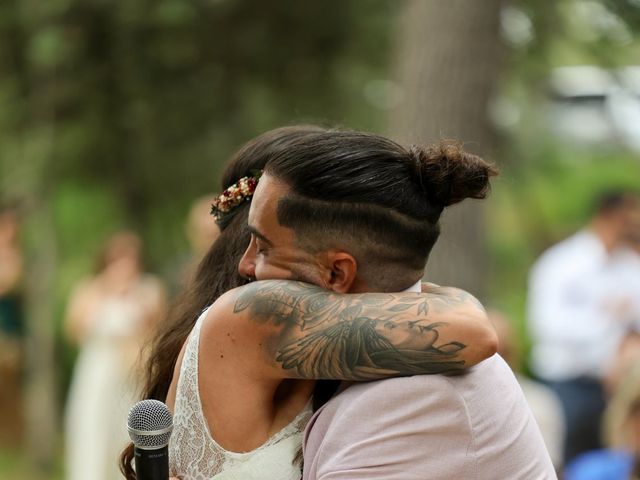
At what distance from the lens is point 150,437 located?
2301mm

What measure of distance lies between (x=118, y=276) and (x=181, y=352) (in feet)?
19.9

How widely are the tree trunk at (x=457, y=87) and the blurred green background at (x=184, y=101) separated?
20.3 inches

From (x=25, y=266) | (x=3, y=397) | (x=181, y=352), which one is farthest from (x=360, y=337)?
(x=3, y=397)

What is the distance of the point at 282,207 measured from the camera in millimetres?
2479

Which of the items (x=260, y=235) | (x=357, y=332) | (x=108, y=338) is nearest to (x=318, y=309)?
(x=357, y=332)

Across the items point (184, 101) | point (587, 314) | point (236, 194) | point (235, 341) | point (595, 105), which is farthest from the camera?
point (595, 105)

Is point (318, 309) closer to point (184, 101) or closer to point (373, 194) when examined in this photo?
point (373, 194)

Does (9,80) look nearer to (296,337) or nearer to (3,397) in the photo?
(3,397)

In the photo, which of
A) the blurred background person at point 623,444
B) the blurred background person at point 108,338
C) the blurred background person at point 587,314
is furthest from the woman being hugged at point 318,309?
the blurred background person at point 108,338

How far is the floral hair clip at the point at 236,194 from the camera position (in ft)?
9.05

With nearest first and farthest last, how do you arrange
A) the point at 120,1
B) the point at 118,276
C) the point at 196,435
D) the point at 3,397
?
the point at 196,435 → the point at 120,1 → the point at 118,276 → the point at 3,397

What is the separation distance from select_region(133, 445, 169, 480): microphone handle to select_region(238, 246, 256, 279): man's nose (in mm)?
483

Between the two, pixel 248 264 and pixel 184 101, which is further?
pixel 184 101

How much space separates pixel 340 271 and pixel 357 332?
7.6 inches
